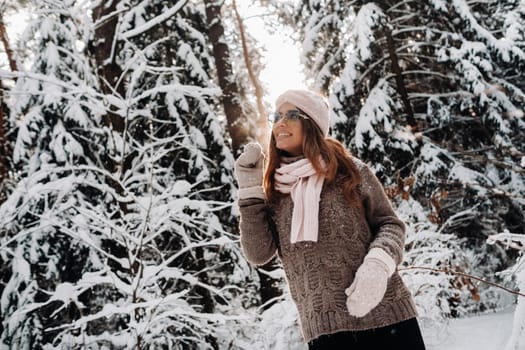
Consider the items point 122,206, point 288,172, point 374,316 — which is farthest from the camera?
point 122,206

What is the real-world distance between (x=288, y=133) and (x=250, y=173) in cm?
26

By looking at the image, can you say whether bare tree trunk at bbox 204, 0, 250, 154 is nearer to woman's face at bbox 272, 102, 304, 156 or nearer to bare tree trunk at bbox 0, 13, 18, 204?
bare tree trunk at bbox 0, 13, 18, 204

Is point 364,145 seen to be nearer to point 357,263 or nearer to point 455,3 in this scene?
point 455,3

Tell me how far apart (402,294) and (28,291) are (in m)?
6.05

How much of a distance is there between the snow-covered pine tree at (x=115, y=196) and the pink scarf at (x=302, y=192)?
4.67ft

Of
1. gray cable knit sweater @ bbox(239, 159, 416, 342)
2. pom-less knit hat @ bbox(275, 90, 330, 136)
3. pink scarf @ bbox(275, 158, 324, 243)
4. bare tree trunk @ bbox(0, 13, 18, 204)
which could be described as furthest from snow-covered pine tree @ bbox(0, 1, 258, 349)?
pom-less knit hat @ bbox(275, 90, 330, 136)

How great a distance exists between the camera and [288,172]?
1.98 metres

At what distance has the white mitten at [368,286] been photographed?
1.59 meters

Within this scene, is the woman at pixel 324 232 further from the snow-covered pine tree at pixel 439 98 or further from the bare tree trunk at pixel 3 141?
the snow-covered pine tree at pixel 439 98

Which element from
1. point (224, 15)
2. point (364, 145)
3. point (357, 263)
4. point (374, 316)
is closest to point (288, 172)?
point (357, 263)

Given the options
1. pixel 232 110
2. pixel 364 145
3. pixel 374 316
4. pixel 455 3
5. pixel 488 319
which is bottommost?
pixel 488 319

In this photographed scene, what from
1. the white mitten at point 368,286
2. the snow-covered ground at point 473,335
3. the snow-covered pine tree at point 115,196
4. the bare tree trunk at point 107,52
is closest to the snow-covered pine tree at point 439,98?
the snow-covered ground at point 473,335

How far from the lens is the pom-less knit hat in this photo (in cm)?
207

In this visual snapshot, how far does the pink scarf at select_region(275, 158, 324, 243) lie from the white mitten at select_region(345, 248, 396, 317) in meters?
0.25
